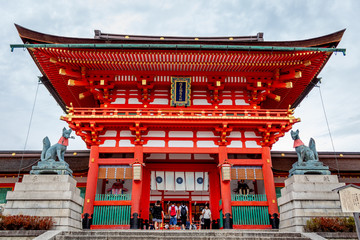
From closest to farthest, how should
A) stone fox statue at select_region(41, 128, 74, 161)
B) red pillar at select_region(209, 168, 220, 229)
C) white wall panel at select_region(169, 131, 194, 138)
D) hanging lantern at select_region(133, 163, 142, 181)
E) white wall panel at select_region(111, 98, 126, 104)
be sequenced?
1. stone fox statue at select_region(41, 128, 74, 161)
2. hanging lantern at select_region(133, 163, 142, 181)
3. white wall panel at select_region(169, 131, 194, 138)
4. white wall panel at select_region(111, 98, 126, 104)
5. red pillar at select_region(209, 168, 220, 229)

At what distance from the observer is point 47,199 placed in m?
10.1

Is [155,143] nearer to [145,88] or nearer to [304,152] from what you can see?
[145,88]

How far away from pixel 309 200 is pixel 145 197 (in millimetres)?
8671

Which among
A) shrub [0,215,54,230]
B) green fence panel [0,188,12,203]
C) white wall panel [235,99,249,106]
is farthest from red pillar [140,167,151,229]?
green fence panel [0,188,12,203]

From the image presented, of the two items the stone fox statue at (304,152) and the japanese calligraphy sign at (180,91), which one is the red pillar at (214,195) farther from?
the stone fox statue at (304,152)

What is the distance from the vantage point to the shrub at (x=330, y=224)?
8.77 metres

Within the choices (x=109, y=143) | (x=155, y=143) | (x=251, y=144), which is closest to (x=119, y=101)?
(x=109, y=143)

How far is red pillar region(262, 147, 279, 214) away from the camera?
12.7 metres

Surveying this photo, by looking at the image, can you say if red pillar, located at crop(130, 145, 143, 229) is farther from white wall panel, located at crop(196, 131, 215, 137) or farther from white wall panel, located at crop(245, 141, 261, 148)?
white wall panel, located at crop(245, 141, 261, 148)

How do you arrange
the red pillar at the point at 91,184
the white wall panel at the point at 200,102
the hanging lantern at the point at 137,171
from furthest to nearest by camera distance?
Result: the white wall panel at the point at 200,102 < the hanging lantern at the point at 137,171 < the red pillar at the point at 91,184

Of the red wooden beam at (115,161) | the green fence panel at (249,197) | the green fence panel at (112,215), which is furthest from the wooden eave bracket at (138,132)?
the green fence panel at (249,197)

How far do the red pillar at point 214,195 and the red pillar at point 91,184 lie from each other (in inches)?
254

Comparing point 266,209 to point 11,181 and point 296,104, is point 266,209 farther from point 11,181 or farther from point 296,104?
point 11,181

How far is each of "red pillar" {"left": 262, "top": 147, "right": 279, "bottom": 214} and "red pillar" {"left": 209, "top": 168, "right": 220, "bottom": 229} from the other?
3324 millimetres
